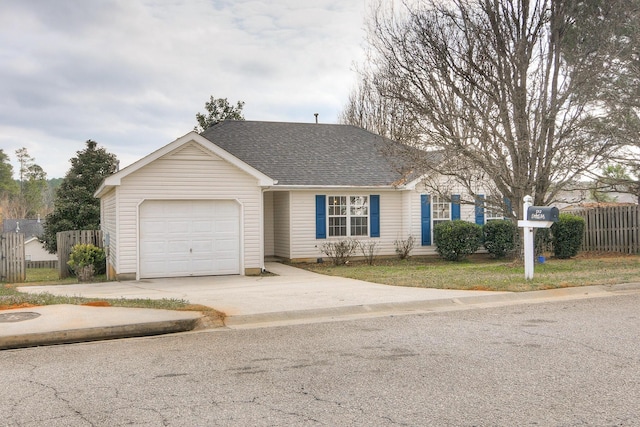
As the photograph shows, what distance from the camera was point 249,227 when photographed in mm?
16922

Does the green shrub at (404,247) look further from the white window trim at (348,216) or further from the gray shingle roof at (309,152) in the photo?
the gray shingle roof at (309,152)

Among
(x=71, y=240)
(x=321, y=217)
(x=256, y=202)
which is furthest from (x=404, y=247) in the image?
(x=71, y=240)

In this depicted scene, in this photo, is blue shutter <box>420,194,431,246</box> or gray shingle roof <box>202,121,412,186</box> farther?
blue shutter <box>420,194,431,246</box>

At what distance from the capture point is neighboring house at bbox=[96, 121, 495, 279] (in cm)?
1598

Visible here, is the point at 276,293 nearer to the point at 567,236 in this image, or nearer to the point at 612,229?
the point at 567,236

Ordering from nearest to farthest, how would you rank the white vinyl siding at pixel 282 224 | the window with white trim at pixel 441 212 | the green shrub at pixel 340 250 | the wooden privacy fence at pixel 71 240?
the wooden privacy fence at pixel 71 240 → the green shrub at pixel 340 250 → the white vinyl siding at pixel 282 224 → the window with white trim at pixel 441 212

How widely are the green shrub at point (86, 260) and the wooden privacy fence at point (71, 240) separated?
854 millimetres

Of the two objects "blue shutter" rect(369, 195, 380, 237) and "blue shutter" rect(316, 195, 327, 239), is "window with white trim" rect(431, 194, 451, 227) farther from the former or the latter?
"blue shutter" rect(316, 195, 327, 239)

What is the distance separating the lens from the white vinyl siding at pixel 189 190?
→ 15734 mm

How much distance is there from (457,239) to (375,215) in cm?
307

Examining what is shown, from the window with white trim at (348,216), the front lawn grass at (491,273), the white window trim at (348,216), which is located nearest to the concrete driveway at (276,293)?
the front lawn grass at (491,273)

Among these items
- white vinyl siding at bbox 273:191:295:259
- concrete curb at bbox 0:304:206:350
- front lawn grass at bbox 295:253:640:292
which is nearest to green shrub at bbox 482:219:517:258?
front lawn grass at bbox 295:253:640:292

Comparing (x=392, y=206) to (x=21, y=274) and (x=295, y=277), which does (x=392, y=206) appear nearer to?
(x=295, y=277)

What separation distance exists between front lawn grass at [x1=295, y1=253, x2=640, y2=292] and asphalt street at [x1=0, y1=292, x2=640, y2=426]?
4136mm
